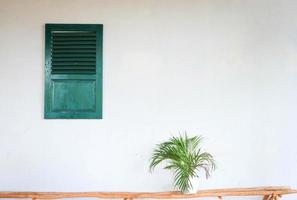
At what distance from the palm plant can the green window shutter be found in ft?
2.20

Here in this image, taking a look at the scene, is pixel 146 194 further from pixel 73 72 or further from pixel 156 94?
pixel 73 72

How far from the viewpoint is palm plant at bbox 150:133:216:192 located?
9.55 feet

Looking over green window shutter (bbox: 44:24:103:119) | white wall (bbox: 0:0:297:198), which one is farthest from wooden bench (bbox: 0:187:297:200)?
green window shutter (bbox: 44:24:103:119)

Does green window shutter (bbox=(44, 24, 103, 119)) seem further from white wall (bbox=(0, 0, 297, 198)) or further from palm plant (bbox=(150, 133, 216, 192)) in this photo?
palm plant (bbox=(150, 133, 216, 192))

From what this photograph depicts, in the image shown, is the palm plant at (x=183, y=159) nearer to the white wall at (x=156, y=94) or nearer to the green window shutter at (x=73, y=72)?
the white wall at (x=156, y=94)

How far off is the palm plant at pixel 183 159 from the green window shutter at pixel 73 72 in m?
0.67

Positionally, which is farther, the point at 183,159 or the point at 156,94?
the point at 156,94

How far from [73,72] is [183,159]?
4.19ft

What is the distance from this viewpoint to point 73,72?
3277 mm

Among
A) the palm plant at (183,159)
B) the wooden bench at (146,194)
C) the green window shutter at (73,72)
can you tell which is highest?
the green window shutter at (73,72)

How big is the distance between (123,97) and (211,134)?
0.88 meters

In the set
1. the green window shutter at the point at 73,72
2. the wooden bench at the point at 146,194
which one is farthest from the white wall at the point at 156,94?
the wooden bench at the point at 146,194

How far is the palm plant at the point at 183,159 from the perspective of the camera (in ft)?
9.55

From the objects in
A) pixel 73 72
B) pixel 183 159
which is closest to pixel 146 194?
pixel 183 159
